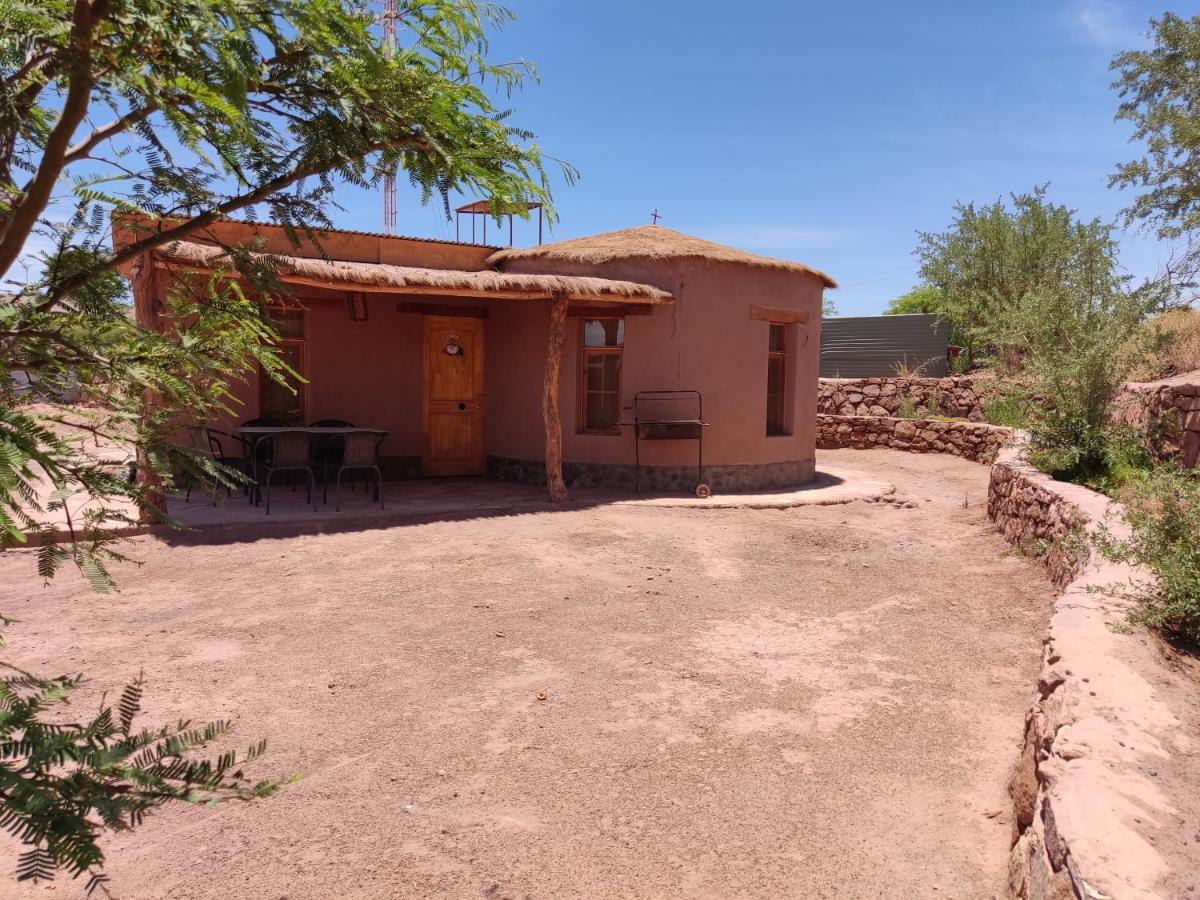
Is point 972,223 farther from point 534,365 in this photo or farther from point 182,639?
point 182,639

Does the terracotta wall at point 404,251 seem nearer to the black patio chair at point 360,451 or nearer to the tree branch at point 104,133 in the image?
the black patio chair at point 360,451

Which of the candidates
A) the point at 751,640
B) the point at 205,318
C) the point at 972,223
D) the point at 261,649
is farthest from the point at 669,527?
the point at 972,223

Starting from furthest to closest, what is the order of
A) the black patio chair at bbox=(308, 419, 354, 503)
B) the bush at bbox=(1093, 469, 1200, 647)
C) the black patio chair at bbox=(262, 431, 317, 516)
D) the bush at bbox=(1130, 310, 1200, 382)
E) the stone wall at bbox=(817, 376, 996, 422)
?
the stone wall at bbox=(817, 376, 996, 422) → the black patio chair at bbox=(308, 419, 354, 503) → the bush at bbox=(1130, 310, 1200, 382) → the black patio chair at bbox=(262, 431, 317, 516) → the bush at bbox=(1093, 469, 1200, 647)

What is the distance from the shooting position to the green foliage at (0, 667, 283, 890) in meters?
1.06

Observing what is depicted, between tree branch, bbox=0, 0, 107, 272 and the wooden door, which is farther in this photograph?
the wooden door

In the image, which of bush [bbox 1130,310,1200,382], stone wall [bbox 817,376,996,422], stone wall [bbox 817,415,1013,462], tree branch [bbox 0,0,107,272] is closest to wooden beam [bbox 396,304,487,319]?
stone wall [bbox 817,376,996,422]

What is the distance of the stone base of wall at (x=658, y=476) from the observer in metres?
10.4

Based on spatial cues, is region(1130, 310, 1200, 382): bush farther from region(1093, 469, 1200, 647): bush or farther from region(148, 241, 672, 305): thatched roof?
region(148, 241, 672, 305): thatched roof

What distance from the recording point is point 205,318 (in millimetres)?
2277

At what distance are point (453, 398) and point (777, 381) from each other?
4696 millimetres

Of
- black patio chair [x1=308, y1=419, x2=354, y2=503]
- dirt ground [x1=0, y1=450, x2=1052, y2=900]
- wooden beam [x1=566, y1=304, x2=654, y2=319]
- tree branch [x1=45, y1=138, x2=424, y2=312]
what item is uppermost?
wooden beam [x1=566, y1=304, x2=654, y2=319]

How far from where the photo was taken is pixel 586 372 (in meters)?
10.8

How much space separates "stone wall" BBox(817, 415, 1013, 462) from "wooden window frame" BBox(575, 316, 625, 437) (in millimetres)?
7299

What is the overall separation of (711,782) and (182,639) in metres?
3.28
